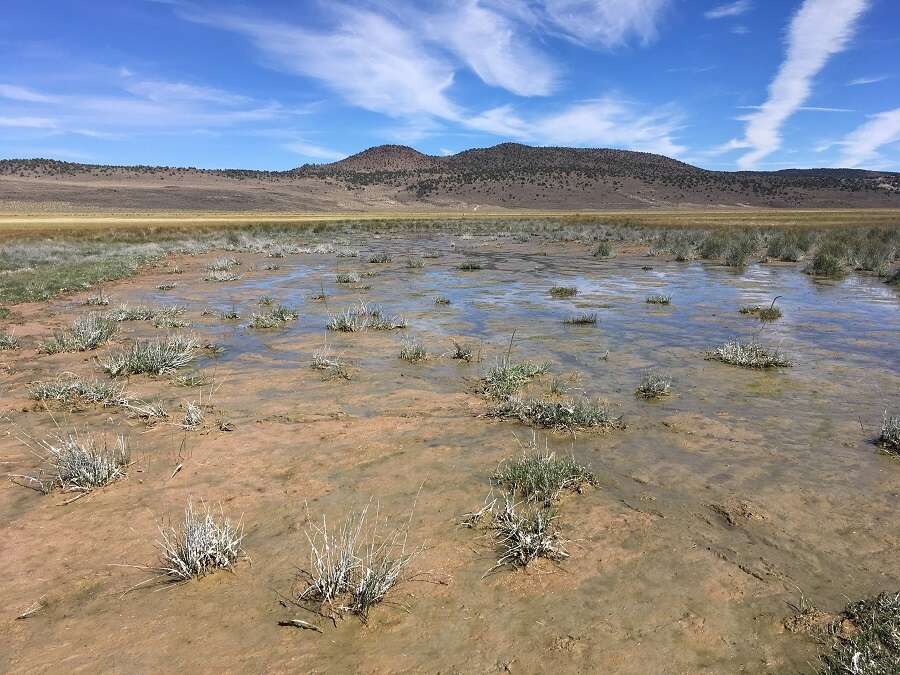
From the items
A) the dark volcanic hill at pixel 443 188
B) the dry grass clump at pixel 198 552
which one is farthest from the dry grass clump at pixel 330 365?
the dark volcanic hill at pixel 443 188

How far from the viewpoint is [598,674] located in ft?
8.64

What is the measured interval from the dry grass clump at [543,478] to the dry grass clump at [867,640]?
189 centimetres

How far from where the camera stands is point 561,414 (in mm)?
5695

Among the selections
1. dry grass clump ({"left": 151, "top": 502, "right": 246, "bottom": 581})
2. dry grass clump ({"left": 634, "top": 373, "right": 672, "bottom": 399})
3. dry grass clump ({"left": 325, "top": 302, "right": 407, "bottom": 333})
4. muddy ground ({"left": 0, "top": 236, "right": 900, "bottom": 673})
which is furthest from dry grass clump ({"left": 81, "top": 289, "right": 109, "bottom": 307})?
dry grass clump ({"left": 634, "top": 373, "right": 672, "bottom": 399})

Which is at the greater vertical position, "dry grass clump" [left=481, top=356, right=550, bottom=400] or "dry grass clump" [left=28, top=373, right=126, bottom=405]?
"dry grass clump" [left=481, top=356, right=550, bottom=400]

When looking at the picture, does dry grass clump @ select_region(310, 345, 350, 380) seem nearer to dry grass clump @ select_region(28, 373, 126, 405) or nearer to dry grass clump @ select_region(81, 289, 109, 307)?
dry grass clump @ select_region(28, 373, 126, 405)

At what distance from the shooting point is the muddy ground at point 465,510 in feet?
9.25

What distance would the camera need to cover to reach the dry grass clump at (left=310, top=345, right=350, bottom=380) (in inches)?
297

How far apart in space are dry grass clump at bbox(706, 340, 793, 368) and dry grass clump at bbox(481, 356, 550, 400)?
2815mm

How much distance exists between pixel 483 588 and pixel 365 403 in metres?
3.56

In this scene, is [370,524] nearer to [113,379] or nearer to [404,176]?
[113,379]

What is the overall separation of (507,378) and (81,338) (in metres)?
7.16

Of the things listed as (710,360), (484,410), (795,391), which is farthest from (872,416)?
(484,410)

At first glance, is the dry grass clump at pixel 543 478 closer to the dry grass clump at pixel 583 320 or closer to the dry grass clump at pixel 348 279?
the dry grass clump at pixel 583 320
